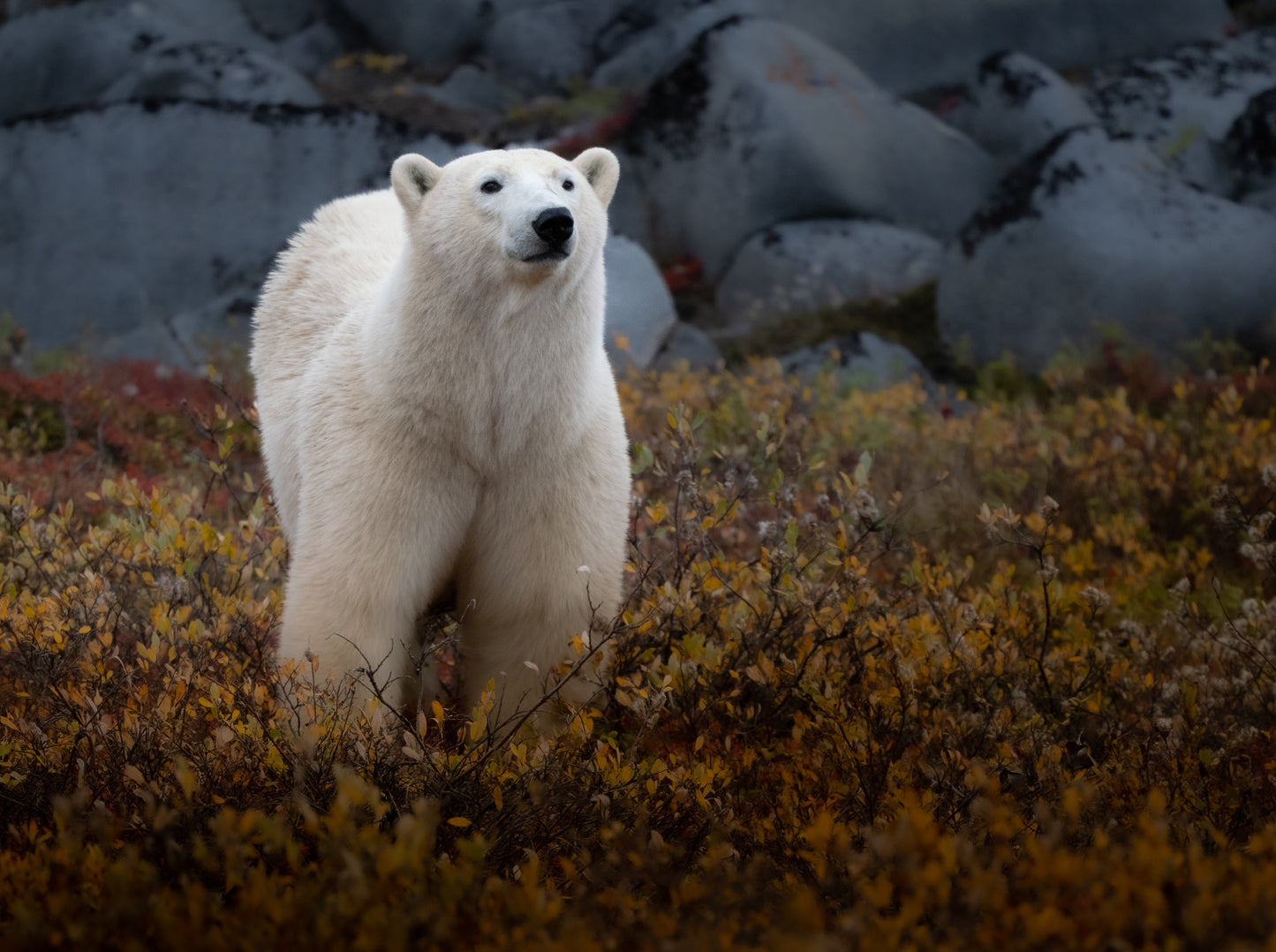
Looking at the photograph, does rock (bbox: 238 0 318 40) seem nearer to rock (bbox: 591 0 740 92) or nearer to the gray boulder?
rock (bbox: 591 0 740 92)

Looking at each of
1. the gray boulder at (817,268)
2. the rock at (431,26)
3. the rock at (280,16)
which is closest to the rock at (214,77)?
the rock at (431,26)

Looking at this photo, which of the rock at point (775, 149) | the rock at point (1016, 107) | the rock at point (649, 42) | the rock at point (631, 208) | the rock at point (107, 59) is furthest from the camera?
the rock at point (649, 42)

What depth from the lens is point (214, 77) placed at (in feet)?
45.5

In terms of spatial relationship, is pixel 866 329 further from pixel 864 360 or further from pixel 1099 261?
pixel 1099 261

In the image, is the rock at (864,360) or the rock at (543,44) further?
the rock at (543,44)

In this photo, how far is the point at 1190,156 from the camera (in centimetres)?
1240

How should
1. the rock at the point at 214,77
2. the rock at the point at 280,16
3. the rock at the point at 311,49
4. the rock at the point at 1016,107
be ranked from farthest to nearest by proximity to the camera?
the rock at the point at 280,16 < the rock at the point at 311,49 < the rock at the point at 214,77 < the rock at the point at 1016,107

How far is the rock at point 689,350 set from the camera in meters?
10.1

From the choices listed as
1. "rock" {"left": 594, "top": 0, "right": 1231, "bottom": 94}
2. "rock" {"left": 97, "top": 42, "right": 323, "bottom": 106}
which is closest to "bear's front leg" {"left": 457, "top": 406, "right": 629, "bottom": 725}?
"rock" {"left": 97, "top": 42, "right": 323, "bottom": 106}

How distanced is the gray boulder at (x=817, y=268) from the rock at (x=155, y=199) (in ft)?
13.2

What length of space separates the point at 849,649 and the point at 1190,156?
11778 mm

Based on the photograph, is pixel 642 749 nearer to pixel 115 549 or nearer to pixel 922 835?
pixel 922 835

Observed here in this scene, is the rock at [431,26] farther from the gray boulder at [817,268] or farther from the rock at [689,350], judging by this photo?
the rock at [689,350]

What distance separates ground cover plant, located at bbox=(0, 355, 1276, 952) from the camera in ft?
5.52
